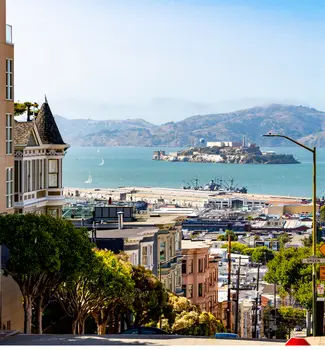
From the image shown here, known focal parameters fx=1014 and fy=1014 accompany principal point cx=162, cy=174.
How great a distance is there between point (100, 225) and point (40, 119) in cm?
1004

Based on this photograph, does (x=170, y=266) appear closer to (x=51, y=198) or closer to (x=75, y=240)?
(x=51, y=198)

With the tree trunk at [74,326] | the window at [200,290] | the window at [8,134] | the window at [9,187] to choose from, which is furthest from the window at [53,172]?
the window at [200,290]

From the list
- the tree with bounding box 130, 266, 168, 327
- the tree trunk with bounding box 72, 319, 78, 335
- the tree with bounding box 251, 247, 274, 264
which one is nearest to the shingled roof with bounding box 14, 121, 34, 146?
the tree with bounding box 130, 266, 168, 327

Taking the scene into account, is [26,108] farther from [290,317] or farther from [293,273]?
[290,317]

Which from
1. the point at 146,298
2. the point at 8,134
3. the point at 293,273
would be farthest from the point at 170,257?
the point at 8,134

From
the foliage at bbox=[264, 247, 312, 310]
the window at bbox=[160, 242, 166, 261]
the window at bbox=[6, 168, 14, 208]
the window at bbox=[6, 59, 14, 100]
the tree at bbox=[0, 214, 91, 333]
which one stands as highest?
the window at bbox=[6, 59, 14, 100]

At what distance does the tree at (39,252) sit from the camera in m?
28.1

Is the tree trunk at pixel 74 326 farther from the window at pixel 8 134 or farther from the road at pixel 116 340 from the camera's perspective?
the road at pixel 116 340

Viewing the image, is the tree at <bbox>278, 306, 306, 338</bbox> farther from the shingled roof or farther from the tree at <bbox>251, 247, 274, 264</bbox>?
the tree at <bbox>251, 247, 274, 264</bbox>

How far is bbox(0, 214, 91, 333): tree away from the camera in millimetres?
28053

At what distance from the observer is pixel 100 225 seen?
50500 millimetres

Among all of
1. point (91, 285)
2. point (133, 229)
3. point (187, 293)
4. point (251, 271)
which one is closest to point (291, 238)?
point (251, 271)

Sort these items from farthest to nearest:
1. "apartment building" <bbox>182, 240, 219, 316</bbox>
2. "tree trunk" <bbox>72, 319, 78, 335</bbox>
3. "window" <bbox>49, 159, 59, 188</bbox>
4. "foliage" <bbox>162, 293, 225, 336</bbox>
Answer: "apartment building" <bbox>182, 240, 219, 316</bbox> < "window" <bbox>49, 159, 59, 188</bbox> < "foliage" <bbox>162, 293, 225, 336</bbox> < "tree trunk" <bbox>72, 319, 78, 335</bbox>

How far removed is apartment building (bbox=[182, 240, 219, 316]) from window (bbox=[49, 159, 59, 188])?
18494 millimetres
